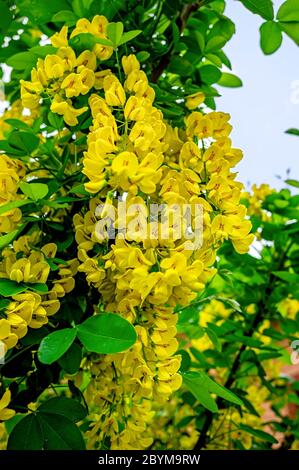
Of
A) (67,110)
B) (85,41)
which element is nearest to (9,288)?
(67,110)

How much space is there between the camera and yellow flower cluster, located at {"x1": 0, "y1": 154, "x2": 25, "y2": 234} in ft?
2.55

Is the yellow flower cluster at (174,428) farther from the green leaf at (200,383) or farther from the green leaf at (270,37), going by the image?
the green leaf at (270,37)

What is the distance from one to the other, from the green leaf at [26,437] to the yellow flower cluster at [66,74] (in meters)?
0.41

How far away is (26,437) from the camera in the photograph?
30.1 inches

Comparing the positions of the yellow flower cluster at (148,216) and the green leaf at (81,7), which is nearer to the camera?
the yellow flower cluster at (148,216)

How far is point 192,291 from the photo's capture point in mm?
747

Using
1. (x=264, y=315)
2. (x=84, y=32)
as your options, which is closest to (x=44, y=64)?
(x=84, y=32)

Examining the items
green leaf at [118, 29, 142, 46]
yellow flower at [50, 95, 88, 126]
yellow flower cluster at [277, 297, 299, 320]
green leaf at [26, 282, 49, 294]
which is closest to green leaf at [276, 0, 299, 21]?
green leaf at [118, 29, 142, 46]

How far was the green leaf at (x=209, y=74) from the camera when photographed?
100 centimetres

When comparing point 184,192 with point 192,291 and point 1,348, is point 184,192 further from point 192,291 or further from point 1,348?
point 1,348

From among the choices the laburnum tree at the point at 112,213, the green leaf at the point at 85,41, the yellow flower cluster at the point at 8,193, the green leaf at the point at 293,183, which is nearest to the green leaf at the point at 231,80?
the laburnum tree at the point at 112,213

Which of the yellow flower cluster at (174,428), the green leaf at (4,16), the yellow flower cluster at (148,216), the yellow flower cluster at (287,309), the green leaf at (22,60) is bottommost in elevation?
the yellow flower cluster at (174,428)

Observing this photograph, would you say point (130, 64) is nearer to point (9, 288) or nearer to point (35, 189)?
point (35, 189)

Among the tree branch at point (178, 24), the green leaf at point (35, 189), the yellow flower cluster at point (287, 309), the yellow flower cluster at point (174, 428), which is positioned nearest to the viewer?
the green leaf at point (35, 189)
